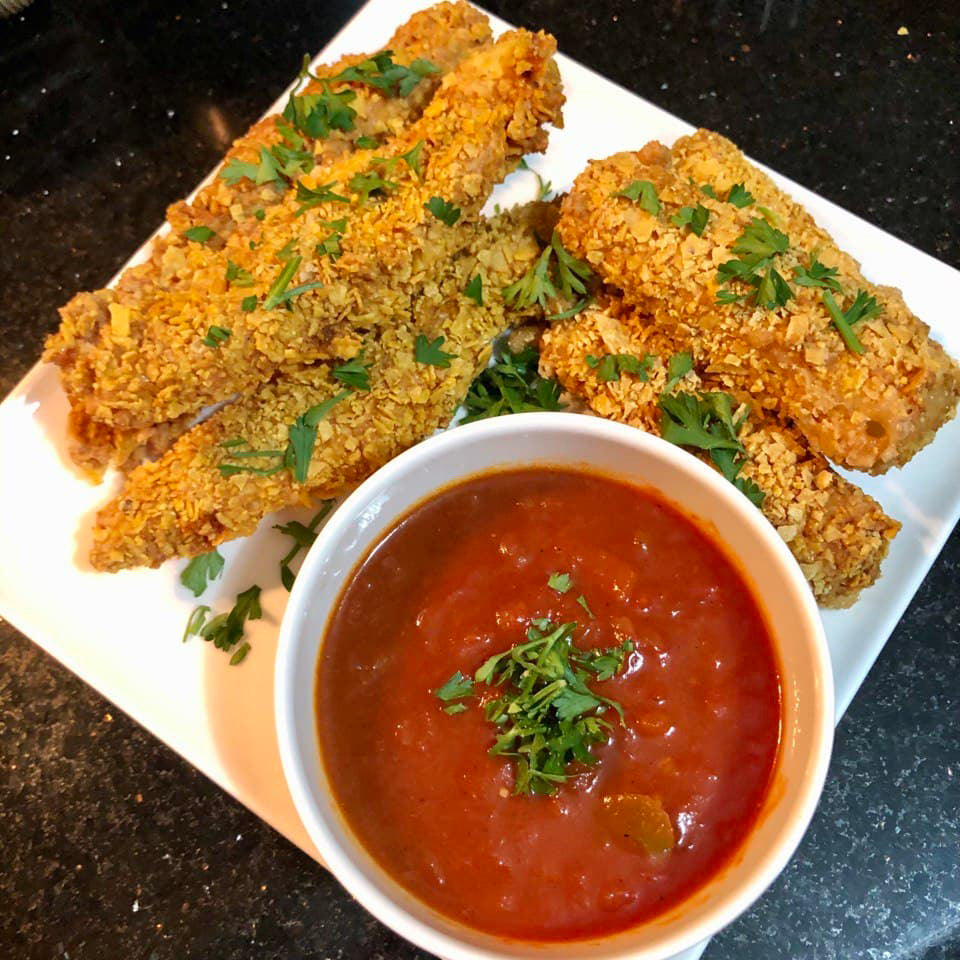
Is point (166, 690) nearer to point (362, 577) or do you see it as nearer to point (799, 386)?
point (362, 577)

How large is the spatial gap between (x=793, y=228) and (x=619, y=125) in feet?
1.43

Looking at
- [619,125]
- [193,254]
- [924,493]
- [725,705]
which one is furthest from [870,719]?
[193,254]

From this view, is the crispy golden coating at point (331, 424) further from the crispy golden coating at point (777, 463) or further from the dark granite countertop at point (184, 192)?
the dark granite countertop at point (184, 192)

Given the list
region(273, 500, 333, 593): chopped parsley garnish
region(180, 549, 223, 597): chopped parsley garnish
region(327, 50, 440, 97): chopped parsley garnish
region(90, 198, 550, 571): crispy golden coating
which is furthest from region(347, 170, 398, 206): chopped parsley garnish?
region(180, 549, 223, 597): chopped parsley garnish

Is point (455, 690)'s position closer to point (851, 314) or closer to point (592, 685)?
point (592, 685)

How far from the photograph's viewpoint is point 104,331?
168 centimetres

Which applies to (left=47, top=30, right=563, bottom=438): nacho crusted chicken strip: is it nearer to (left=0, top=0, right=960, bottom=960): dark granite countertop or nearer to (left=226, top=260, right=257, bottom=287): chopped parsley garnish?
(left=226, top=260, right=257, bottom=287): chopped parsley garnish

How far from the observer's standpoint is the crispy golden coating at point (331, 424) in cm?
170

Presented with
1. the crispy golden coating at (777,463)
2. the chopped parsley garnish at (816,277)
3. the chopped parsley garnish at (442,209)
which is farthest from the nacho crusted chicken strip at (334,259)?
the chopped parsley garnish at (816,277)

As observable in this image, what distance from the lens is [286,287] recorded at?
1.64 meters

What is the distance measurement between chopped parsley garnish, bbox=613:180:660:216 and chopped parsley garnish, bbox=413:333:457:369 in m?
0.43

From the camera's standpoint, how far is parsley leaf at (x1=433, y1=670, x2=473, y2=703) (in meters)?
1.46

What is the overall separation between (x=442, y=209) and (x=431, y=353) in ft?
0.86

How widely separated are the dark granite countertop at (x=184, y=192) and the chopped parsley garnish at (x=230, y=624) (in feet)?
1.20
